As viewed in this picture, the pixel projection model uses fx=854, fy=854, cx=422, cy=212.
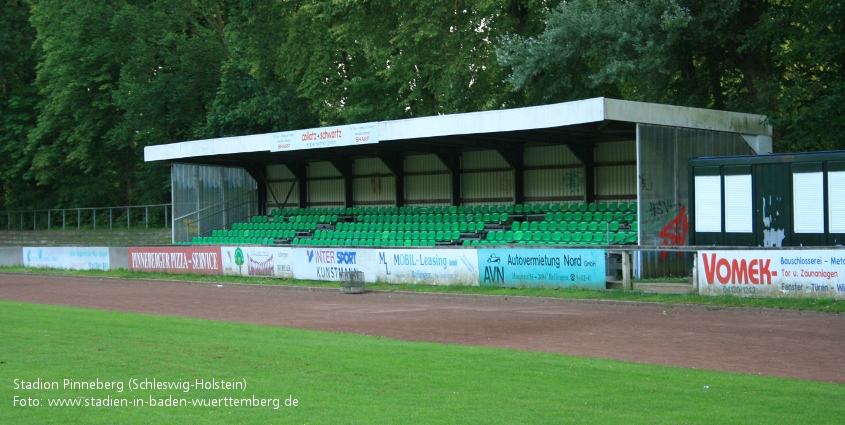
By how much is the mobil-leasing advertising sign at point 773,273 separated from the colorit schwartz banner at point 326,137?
44.5 feet

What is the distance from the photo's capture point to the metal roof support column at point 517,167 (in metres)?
32.5

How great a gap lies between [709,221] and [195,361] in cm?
1534

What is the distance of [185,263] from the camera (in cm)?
3497

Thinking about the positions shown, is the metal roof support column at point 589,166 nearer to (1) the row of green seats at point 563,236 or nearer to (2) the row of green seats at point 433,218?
(2) the row of green seats at point 433,218

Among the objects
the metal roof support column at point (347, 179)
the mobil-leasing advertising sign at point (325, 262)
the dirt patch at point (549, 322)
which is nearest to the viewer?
the dirt patch at point (549, 322)

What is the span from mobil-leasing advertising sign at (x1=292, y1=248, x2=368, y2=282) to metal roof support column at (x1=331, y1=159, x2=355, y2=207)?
29.3ft

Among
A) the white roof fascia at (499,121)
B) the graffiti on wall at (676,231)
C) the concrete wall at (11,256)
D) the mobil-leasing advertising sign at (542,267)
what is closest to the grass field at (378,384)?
the mobil-leasing advertising sign at (542,267)

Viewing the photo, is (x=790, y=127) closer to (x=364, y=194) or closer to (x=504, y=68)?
(x=504, y=68)

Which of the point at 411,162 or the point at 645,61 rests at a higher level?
the point at 645,61

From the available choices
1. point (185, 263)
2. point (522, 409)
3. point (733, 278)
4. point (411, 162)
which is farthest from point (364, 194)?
point (522, 409)

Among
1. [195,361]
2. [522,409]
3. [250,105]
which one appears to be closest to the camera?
[522,409]

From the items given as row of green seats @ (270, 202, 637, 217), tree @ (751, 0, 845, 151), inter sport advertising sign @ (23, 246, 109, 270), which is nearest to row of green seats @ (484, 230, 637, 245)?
row of green seats @ (270, 202, 637, 217)

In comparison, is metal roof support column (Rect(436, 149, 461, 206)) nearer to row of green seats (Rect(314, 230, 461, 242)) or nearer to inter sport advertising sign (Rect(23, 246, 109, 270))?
row of green seats (Rect(314, 230, 461, 242))

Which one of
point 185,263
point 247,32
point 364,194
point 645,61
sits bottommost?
point 185,263
